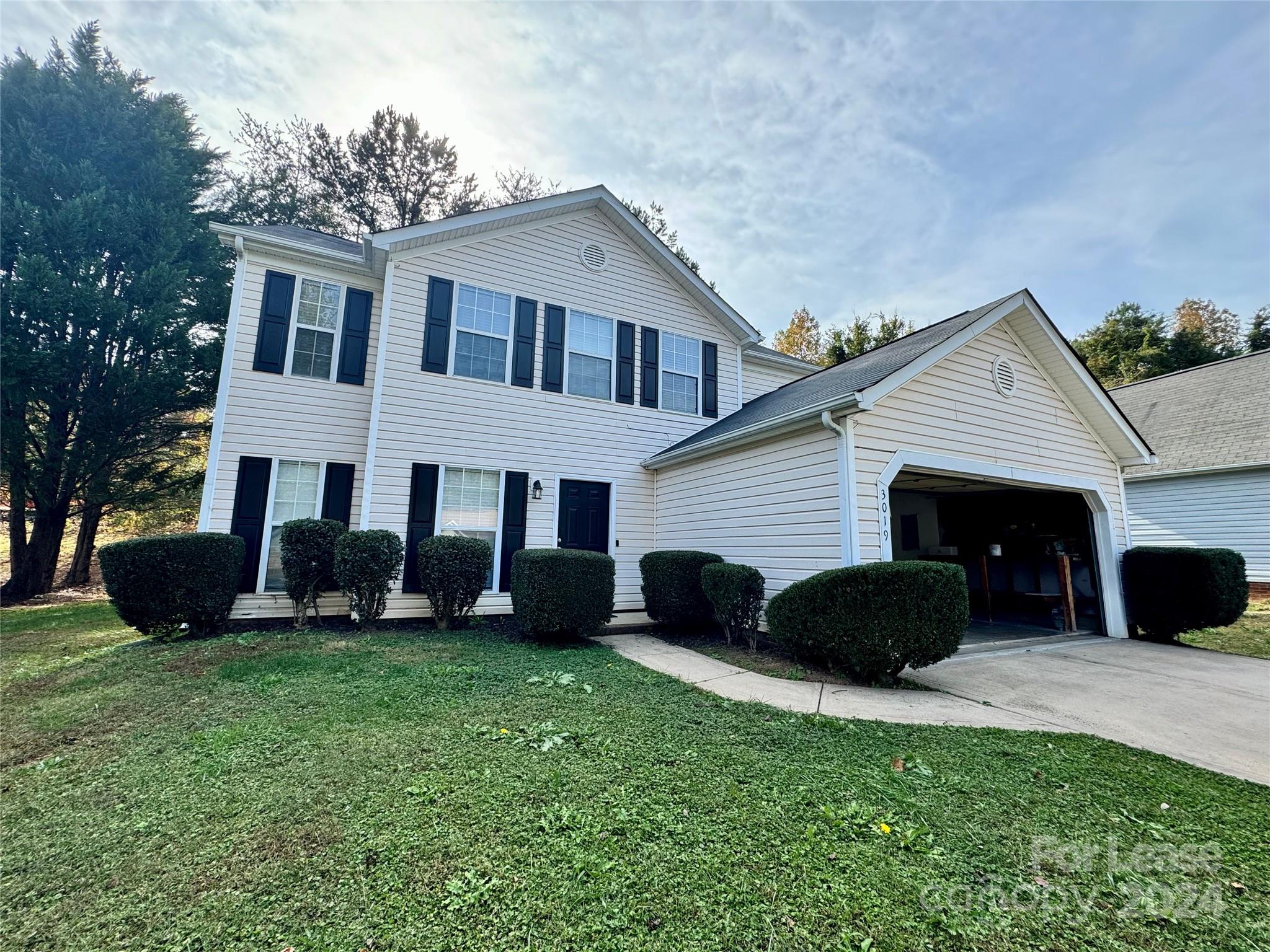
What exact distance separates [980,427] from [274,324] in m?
10.7

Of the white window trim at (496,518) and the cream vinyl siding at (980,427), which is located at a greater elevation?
the cream vinyl siding at (980,427)

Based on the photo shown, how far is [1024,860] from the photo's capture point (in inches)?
87.2

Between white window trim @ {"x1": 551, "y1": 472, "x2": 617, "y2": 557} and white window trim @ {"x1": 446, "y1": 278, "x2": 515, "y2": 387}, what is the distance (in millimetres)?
1900

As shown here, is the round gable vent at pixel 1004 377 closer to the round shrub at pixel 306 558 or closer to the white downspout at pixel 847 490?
the white downspout at pixel 847 490

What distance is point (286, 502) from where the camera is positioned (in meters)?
7.65

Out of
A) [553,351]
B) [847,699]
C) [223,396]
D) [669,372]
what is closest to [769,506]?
[847,699]

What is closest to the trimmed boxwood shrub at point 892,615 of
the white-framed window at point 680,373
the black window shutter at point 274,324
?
the white-framed window at point 680,373

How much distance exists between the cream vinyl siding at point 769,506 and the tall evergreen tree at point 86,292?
12.0 m

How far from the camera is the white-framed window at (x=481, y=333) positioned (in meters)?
8.58

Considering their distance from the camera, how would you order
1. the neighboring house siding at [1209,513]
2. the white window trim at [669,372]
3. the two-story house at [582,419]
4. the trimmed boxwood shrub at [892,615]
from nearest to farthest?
1. the trimmed boxwood shrub at [892,615]
2. the two-story house at [582,419]
3. the white window trim at [669,372]
4. the neighboring house siding at [1209,513]

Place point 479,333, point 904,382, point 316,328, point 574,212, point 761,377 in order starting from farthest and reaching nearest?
point 761,377 < point 574,212 < point 479,333 < point 316,328 < point 904,382

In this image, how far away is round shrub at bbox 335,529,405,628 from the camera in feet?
22.1

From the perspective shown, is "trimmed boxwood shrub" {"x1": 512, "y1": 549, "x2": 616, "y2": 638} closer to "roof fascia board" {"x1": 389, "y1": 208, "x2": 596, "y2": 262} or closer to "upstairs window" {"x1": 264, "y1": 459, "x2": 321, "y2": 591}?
"upstairs window" {"x1": 264, "y1": 459, "x2": 321, "y2": 591}

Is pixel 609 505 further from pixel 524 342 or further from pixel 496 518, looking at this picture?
pixel 524 342
